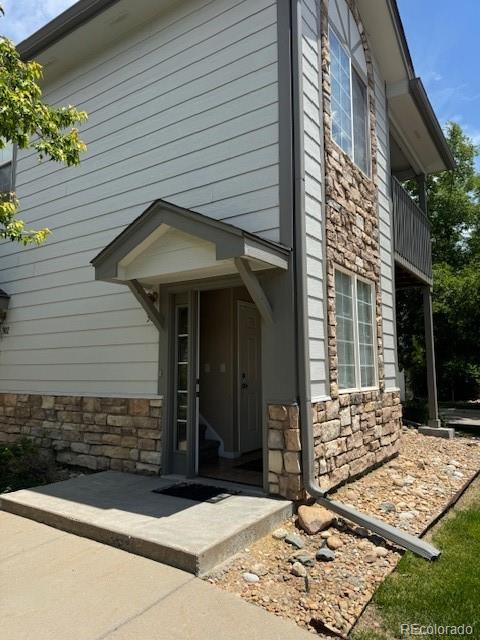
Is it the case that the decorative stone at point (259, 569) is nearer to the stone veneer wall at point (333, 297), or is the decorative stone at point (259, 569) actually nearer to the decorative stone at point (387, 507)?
the stone veneer wall at point (333, 297)

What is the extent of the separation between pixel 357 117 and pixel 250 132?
249 cm

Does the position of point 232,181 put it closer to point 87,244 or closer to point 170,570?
point 87,244

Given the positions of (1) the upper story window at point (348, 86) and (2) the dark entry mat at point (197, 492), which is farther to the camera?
(1) the upper story window at point (348, 86)

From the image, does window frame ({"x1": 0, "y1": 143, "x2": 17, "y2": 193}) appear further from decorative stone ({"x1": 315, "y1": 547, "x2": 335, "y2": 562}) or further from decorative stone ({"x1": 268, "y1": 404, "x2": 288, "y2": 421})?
decorative stone ({"x1": 315, "y1": 547, "x2": 335, "y2": 562})

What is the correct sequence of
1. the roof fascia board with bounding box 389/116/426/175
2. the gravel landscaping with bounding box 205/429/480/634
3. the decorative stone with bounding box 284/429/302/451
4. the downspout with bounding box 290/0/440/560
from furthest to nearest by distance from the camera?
1. the roof fascia board with bounding box 389/116/426/175
2. the decorative stone with bounding box 284/429/302/451
3. the downspout with bounding box 290/0/440/560
4. the gravel landscaping with bounding box 205/429/480/634

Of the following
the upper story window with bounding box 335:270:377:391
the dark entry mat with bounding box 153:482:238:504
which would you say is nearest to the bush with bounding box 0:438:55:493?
the dark entry mat with bounding box 153:482:238:504

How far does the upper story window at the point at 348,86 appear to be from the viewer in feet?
20.1

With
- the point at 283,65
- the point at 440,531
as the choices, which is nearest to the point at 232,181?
the point at 283,65

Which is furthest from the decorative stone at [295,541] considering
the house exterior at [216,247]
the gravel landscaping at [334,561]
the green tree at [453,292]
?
the green tree at [453,292]

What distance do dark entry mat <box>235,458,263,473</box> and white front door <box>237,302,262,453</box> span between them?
1.54 ft

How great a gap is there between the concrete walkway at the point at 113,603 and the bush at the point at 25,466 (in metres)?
2.45

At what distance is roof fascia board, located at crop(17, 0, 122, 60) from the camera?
249 inches

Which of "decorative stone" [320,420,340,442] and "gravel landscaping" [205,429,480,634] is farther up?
"decorative stone" [320,420,340,442]

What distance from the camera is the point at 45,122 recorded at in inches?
186
